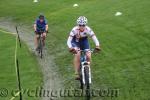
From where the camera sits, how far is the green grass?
21234mm

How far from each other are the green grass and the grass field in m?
1.63

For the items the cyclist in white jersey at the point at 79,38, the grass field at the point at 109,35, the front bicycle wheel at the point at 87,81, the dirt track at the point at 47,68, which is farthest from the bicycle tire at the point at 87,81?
the dirt track at the point at 47,68

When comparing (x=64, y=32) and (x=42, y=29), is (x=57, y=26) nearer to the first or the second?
(x=64, y=32)

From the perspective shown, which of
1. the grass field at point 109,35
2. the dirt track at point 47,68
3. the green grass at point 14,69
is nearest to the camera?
the grass field at point 109,35

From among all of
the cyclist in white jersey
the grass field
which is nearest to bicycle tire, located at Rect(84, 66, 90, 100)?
the cyclist in white jersey

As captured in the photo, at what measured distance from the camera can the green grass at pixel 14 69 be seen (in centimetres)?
2123

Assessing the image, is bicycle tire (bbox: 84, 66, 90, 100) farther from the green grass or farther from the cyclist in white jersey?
the green grass

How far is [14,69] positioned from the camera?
2441cm

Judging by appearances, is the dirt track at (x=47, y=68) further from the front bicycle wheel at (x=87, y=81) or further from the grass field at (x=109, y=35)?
the front bicycle wheel at (x=87, y=81)

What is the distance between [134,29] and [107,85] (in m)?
12.5

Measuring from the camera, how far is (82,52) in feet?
59.0

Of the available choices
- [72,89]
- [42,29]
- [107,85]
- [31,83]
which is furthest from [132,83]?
[42,29]

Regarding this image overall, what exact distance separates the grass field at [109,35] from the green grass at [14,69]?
1.63 m

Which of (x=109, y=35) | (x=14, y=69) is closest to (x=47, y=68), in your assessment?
(x=14, y=69)
